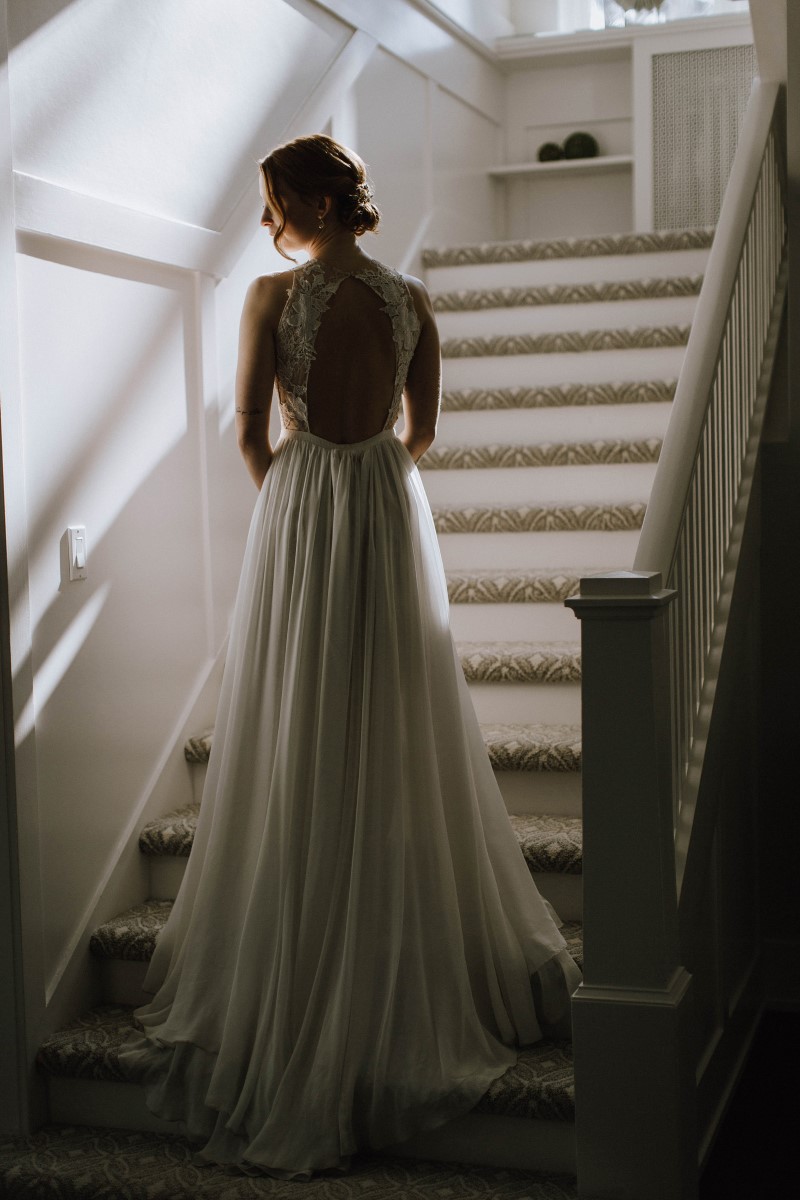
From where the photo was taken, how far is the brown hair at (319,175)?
2373mm

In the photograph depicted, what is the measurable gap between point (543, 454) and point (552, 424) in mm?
244

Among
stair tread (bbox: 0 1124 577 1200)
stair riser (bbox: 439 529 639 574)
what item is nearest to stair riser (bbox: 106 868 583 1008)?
stair tread (bbox: 0 1124 577 1200)

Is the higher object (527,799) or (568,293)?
(568,293)

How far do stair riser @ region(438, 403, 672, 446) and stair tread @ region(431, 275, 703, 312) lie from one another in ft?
1.86

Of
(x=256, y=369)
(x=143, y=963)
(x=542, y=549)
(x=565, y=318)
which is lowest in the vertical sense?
(x=143, y=963)

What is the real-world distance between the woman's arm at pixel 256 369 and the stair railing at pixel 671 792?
29.5 inches

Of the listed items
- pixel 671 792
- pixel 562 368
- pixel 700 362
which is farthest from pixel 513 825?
pixel 562 368

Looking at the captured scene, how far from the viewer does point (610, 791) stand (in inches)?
84.7

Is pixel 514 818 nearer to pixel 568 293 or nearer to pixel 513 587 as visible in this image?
pixel 513 587

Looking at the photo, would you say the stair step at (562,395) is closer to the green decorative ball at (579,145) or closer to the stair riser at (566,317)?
the stair riser at (566,317)

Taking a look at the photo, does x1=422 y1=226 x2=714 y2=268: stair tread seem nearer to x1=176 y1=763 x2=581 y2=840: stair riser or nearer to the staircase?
the staircase

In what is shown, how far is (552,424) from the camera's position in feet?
13.9

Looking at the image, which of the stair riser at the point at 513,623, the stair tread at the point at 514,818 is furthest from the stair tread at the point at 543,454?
the stair tread at the point at 514,818

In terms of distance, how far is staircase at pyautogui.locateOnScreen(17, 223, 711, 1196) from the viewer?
101 inches
